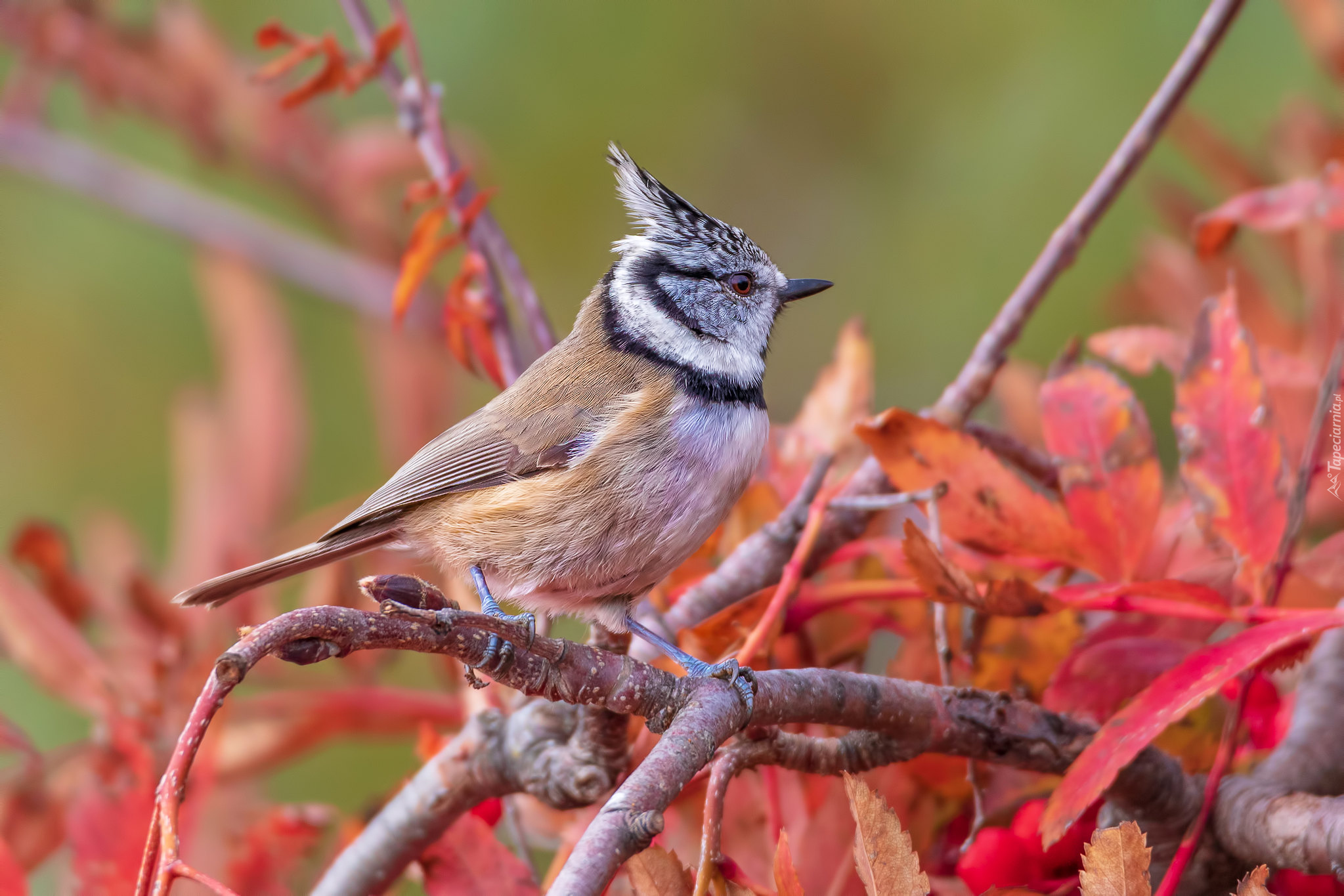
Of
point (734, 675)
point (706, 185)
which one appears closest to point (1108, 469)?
point (734, 675)

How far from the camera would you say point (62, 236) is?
14.2 feet

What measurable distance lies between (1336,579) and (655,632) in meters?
0.91

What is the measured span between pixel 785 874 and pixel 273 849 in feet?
3.03

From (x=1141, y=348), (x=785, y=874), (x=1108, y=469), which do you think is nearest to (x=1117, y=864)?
(x=785, y=874)

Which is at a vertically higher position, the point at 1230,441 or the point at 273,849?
the point at 1230,441

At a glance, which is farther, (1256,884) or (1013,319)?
(1013,319)

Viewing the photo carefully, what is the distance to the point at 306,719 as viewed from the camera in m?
1.92

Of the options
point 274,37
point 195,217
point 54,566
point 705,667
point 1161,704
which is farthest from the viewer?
point 195,217

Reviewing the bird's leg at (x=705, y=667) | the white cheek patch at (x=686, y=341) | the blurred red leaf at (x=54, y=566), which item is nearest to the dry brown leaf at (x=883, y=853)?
the bird's leg at (x=705, y=667)

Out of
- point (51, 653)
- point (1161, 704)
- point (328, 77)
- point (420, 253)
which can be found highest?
point (328, 77)

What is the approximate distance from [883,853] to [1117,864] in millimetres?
193

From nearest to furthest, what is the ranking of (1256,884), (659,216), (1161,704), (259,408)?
(1256,884) < (1161,704) < (659,216) < (259,408)

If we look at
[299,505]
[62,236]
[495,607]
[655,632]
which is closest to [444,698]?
[495,607]

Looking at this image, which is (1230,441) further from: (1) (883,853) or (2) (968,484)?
(1) (883,853)
